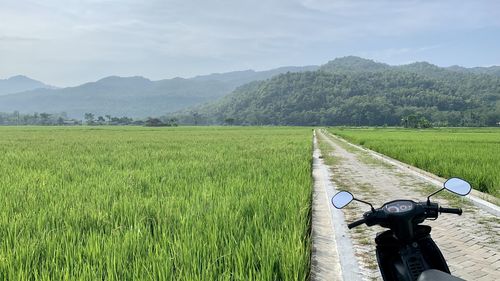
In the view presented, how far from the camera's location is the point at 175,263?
2883mm

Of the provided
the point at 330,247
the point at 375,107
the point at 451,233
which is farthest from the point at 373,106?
the point at 330,247

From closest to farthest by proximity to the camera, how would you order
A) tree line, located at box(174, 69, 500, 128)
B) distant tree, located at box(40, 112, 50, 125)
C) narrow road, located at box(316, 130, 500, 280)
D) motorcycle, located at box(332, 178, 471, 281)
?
motorcycle, located at box(332, 178, 471, 281)
narrow road, located at box(316, 130, 500, 280)
tree line, located at box(174, 69, 500, 128)
distant tree, located at box(40, 112, 50, 125)

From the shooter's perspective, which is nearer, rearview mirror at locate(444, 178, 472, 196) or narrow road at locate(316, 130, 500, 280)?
rearview mirror at locate(444, 178, 472, 196)

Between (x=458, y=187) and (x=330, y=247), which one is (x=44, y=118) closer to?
(x=330, y=247)

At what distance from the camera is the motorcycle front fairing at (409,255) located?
202 cm

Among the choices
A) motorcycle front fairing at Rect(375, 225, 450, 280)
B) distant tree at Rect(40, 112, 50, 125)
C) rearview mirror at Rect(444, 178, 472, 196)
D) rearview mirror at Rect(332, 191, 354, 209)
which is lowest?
motorcycle front fairing at Rect(375, 225, 450, 280)

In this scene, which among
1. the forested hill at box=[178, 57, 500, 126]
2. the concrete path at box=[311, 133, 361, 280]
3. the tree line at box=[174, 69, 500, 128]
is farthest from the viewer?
the forested hill at box=[178, 57, 500, 126]

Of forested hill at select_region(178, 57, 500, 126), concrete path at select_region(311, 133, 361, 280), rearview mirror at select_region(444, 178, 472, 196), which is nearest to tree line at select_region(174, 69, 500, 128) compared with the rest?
forested hill at select_region(178, 57, 500, 126)

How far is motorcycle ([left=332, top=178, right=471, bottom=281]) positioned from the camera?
1.95m

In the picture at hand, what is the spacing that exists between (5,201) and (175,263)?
3516mm

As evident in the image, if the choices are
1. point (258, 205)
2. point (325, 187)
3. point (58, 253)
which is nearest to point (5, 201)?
point (58, 253)

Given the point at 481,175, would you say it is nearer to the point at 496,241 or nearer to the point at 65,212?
the point at 496,241

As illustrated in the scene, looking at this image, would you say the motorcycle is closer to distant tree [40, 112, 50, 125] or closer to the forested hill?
the forested hill

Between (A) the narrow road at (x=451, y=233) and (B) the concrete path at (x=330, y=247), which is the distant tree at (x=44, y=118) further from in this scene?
(B) the concrete path at (x=330, y=247)
